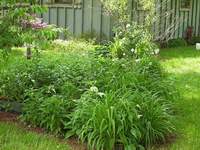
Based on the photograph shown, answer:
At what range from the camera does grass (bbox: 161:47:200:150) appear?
22.7 ft

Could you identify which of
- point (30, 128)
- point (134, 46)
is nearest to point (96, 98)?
point (30, 128)

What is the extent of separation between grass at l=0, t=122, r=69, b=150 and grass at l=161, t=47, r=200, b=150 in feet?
4.91

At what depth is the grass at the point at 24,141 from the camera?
643cm

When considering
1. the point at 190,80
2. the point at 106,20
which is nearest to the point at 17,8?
the point at 190,80

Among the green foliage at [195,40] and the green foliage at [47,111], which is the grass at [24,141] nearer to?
the green foliage at [47,111]

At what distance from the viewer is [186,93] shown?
32.5ft

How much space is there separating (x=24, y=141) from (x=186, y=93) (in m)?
4.25

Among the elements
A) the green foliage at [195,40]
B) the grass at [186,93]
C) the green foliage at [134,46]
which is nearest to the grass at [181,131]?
the grass at [186,93]

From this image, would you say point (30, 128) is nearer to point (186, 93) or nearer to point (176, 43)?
point (186, 93)

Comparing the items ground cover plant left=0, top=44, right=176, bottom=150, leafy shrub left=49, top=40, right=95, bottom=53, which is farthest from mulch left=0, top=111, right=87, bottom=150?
leafy shrub left=49, top=40, right=95, bottom=53

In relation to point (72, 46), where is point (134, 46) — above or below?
above

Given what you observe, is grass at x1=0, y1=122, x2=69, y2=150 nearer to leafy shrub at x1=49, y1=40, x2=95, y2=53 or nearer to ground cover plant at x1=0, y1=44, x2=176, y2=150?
ground cover plant at x1=0, y1=44, x2=176, y2=150

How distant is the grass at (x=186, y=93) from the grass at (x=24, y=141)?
1.50 metres

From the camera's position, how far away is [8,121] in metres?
7.43
